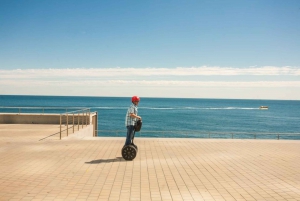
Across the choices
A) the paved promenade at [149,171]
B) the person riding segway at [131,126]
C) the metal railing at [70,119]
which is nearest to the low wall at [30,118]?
the metal railing at [70,119]

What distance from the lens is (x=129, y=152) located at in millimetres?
8070

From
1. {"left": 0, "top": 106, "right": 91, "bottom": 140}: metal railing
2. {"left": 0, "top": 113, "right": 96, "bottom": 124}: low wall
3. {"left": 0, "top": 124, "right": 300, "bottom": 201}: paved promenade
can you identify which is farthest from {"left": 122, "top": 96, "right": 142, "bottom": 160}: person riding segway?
{"left": 0, "top": 113, "right": 96, "bottom": 124}: low wall

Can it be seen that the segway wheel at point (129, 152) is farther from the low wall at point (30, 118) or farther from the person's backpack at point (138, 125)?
the low wall at point (30, 118)

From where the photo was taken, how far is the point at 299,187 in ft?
19.5

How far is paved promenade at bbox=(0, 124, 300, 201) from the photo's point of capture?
542cm

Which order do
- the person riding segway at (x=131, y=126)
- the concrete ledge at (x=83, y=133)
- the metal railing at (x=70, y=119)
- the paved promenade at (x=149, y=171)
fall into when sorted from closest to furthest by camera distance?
1. the paved promenade at (x=149, y=171)
2. the person riding segway at (x=131, y=126)
3. the metal railing at (x=70, y=119)
4. the concrete ledge at (x=83, y=133)

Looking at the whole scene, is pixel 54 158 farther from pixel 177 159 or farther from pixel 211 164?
pixel 211 164

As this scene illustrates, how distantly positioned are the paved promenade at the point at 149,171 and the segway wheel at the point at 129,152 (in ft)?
0.58

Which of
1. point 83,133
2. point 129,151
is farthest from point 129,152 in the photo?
point 83,133

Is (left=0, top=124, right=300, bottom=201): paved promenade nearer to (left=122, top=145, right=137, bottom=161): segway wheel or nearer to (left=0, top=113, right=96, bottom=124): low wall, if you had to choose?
(left=122, top=145, right=137, bottom=161): segway wheel

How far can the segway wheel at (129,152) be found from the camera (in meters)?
8.04

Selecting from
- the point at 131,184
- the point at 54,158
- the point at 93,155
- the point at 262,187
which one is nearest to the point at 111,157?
the point at 93,155

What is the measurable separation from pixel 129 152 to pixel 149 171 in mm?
1216

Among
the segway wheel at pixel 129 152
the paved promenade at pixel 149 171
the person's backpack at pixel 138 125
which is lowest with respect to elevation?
the paved promenade at pixel 149 171
